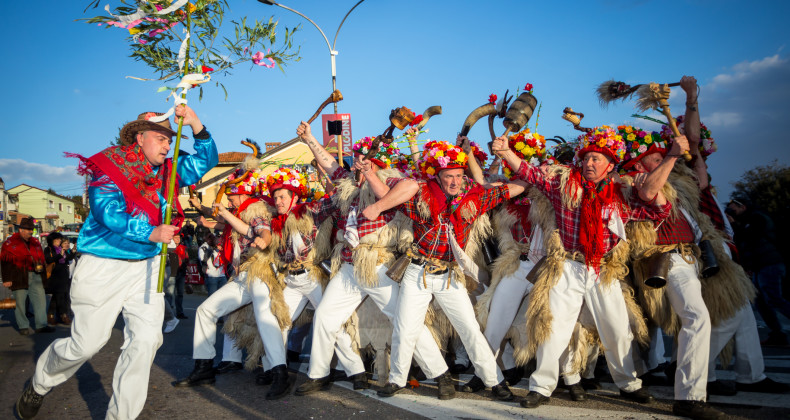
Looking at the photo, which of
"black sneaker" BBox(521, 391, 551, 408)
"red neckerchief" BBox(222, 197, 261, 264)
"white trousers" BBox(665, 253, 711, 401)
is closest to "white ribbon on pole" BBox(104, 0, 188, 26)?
"red neckerchief" BBox(222, 197, 261, 264)

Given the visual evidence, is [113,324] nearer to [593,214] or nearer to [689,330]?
[593,214]

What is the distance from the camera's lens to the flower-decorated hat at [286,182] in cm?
A: 498

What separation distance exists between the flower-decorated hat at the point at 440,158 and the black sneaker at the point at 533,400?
6.00 ft

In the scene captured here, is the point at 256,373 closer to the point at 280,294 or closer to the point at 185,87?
the point at 280,294

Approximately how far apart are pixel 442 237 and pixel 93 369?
156 inches

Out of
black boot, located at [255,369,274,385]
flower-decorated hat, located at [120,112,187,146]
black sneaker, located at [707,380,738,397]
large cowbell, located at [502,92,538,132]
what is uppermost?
large cowbell, located at [502,92,538,132]

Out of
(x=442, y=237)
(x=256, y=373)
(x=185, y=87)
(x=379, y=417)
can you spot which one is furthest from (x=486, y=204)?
(x=256, y=373)

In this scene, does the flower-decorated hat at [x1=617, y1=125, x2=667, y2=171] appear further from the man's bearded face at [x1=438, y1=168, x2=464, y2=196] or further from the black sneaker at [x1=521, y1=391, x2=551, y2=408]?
the black sneaker at [x1=521, y1=391, x2=551, y2=408]

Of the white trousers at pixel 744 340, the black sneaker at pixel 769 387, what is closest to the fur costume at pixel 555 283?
the white trousers at pixel 744 340

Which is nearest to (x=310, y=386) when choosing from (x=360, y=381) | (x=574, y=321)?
(x=360, y=381)

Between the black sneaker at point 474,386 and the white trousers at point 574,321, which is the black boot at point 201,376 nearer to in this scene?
the black sneaker at point 474,386

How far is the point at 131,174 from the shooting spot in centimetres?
369

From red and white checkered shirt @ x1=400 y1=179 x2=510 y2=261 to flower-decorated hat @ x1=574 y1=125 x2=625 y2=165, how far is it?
0.71 meters

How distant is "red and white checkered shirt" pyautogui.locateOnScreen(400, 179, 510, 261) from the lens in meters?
4.12
